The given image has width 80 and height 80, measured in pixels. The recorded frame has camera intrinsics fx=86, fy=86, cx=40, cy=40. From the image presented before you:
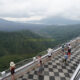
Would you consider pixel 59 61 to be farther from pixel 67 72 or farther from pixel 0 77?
pixel 0 77

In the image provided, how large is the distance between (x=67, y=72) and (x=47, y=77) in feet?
6.74

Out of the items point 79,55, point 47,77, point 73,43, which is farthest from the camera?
point 73,43

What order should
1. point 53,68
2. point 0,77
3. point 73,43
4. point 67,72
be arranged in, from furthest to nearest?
point 73,43 < point 53,68 < point 67,72 < point 0,77

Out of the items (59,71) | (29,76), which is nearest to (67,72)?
(59,71)

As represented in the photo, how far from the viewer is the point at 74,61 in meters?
9.91

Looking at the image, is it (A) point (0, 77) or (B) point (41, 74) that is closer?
(A) point (0, 77)

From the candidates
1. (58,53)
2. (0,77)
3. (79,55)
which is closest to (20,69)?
(0,77)

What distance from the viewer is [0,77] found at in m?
6.51

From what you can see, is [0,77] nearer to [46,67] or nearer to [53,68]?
[46,67]

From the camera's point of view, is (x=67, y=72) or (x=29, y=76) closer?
(x=29, y=76)

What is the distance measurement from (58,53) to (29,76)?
545 centimetres

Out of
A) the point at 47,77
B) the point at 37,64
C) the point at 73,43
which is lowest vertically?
the point at 47,77

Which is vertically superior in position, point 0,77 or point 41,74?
point 0,77

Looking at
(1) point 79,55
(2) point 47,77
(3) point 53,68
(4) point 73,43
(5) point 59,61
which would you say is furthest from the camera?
(4) point 73,43
